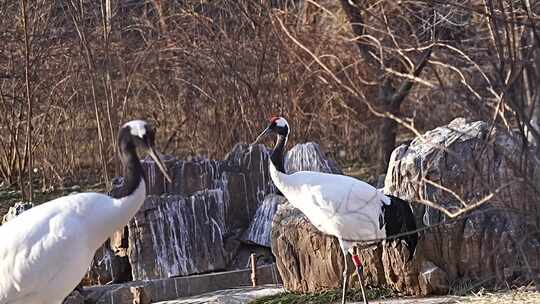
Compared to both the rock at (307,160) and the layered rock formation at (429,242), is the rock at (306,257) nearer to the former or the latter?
the layered rock formation at (429,242)

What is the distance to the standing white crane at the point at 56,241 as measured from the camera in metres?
6.16

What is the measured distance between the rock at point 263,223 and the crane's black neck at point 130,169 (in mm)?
3995

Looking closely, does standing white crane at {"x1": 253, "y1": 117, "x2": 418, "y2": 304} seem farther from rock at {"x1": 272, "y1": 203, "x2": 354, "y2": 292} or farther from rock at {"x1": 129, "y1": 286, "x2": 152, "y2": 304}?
rock at {"x1": 129, "y1": 286, "x2": 152, "y2": 304}

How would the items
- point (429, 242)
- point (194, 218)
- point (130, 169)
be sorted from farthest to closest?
point (194, 218) < point (429, 242) < point (130, 169)

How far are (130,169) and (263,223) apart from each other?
4163mm

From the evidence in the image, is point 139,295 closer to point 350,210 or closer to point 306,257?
point 306,257

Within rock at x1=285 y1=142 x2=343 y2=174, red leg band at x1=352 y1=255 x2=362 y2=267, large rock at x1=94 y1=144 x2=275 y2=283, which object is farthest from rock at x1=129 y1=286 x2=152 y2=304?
rock at x1=285 y1=142 x2=343 y2=174

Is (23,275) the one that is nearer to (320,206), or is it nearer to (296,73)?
(320,206)

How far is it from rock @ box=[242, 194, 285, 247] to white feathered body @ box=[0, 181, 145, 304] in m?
4.17

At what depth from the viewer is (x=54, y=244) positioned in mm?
6129

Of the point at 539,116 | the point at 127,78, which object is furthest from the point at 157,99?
the point at 539,116

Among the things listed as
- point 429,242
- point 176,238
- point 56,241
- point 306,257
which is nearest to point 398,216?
point 429,242

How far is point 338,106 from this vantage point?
45.9ft

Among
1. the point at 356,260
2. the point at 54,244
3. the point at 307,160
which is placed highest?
the point at 307,160
